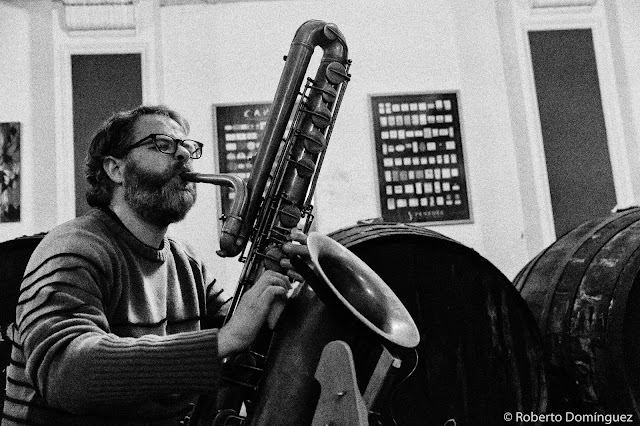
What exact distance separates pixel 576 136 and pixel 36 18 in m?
3.10

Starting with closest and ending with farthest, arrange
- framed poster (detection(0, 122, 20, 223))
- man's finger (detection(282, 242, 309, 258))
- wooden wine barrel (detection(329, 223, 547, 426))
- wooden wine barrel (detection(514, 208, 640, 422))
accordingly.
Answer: man's finger (detection(282, 242, 309, 258)) → wooden wine barrel (detection(329, 223, 547, 426)) → wooden wine barrel (detection(514, 208, 640, 422)) → framed poster (detection(0, 122, 20, 223))

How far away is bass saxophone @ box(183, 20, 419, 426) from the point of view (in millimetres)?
1438

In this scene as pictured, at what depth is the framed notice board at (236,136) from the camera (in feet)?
11.8

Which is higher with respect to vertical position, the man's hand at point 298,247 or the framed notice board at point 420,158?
the framed notice board at point 420,158

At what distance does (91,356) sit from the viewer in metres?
1.37

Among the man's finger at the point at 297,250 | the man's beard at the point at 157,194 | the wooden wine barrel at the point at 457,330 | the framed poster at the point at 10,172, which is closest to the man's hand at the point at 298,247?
the man's finger at the point at 297,250

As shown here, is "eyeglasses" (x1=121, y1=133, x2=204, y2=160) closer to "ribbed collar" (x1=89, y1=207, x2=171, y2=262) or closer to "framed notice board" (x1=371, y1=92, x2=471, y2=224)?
"ribbed collar" (x1=89, y1=207, x2=171, y2=262)

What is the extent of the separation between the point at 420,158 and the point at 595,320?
189cm

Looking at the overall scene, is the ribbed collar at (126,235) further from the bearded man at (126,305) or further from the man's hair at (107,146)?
the man's hair at (107,146)

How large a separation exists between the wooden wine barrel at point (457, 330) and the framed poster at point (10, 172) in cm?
239

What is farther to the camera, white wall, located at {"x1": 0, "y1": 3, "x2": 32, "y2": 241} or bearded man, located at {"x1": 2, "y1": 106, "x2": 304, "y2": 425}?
white wall, located at {"x1": 0, "y1": 3, "x2": 32, "y2": 241}

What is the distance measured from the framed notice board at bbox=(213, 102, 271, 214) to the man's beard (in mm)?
1614

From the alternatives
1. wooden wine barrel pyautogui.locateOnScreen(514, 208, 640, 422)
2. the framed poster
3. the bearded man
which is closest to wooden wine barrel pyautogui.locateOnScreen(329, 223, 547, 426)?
wooden wine barrel pyautogui.locateOnScreen(514, 208, 640, 422)

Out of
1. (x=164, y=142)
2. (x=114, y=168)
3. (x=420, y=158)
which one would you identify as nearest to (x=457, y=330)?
(x=164, y=142)
